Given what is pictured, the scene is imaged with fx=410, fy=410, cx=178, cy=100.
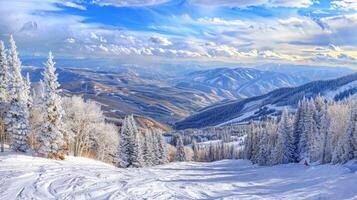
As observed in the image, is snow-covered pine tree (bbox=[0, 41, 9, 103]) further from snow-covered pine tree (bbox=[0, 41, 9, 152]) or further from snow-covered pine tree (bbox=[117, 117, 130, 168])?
snow-covered pine tree (bbox=[117, 117, 130, 168])

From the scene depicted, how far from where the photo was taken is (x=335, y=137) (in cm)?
8056

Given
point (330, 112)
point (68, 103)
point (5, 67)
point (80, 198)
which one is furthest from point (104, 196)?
point (330, 112)

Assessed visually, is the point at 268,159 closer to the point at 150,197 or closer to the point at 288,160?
the point at 288,160

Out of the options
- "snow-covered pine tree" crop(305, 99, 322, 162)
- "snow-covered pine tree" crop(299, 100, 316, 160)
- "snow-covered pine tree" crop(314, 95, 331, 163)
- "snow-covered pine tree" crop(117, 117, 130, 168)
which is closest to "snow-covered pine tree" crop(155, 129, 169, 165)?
"snow-covered pine tree" crop(117, 117, 130, 168)

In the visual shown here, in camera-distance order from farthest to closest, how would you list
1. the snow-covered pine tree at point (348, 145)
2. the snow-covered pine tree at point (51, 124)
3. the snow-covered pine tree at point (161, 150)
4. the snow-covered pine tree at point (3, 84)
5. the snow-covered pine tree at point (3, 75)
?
the snow-covered pine tree at point (161, 150) → the snow-covered pine tree at point (348, 145) → the snow-covered pine tree at point (3, 75) → the snow-covered pine tree at point (3, 84) → the snow-covered pine tree at point (51, 124)

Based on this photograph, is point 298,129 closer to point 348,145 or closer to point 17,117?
point 348,145

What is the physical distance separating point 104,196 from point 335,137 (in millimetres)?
58161

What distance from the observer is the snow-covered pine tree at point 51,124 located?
59094mm

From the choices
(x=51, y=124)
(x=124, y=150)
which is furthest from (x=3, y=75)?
(x=124, y=150)

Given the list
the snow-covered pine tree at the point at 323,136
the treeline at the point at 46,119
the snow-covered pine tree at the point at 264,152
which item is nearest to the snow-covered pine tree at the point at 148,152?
the treeline at the point at 46,119

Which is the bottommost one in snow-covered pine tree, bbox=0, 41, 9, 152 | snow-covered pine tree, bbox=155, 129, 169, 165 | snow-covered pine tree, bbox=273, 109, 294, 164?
snow-covered pine tree, bbox=155, 129, 169, 165

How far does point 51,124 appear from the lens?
59.4 m

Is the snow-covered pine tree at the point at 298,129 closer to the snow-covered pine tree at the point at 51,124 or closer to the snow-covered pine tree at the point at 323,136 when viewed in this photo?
the snow-covered pine tree at the point at 323,136

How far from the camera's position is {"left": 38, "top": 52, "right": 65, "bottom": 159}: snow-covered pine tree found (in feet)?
194
